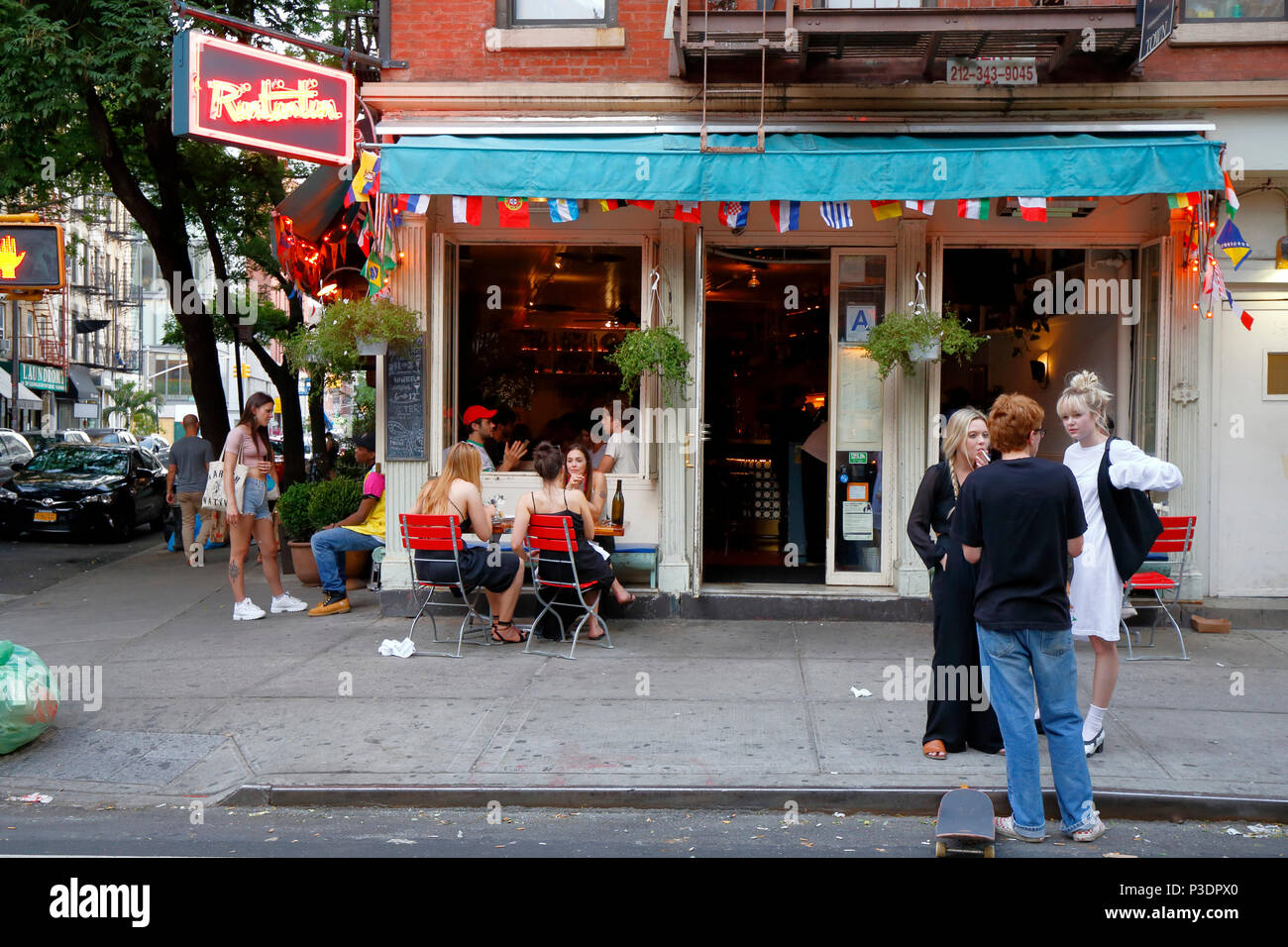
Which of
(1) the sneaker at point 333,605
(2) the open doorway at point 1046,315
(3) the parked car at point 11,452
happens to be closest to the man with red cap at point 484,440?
(1) the sneaker at point 333,605

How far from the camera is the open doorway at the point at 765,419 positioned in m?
11.8

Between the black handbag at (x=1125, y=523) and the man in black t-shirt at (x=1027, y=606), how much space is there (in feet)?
2.76

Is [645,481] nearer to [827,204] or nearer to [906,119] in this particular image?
[827,204]

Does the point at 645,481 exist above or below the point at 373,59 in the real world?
below

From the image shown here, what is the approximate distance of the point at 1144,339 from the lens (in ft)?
33.3

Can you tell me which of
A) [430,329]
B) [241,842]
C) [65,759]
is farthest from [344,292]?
[241,842]

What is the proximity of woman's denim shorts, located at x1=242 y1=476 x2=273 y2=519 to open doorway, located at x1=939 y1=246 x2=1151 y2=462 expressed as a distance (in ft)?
20.8

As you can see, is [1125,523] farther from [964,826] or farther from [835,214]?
[835,214]

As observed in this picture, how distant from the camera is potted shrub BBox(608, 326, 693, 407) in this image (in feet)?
30.6

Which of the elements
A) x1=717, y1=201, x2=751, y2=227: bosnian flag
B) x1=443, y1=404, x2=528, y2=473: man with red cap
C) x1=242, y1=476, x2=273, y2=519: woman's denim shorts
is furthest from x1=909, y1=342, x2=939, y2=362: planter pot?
x1=242, y1=476, x2=273, y2=519: woman's denim shorts

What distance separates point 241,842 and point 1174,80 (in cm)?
917

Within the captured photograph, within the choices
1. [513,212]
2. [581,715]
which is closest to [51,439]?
[513,212]

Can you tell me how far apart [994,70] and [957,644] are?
5.28 m

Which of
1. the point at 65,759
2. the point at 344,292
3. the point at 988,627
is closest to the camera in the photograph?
the point at 988,627
